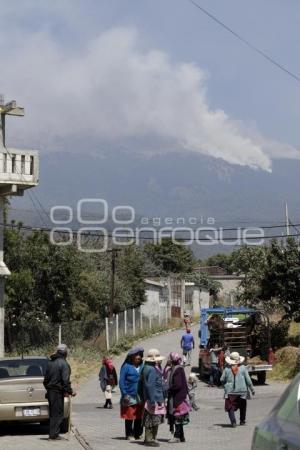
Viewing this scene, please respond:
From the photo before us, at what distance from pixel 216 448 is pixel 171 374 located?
4.12 ft

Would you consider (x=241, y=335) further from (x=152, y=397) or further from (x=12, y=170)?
(x=152, y=397)

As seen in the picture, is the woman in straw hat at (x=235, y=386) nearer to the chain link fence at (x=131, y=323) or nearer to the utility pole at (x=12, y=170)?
the utility pole at (x=12, y=170)

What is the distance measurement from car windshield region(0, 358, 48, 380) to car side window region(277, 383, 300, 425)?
9.20 m

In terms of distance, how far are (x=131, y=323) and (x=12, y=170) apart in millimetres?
15417

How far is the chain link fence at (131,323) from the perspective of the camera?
36.7 meters

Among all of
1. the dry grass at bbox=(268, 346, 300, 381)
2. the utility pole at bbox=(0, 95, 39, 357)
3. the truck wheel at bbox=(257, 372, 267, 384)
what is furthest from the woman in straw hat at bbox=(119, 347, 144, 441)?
the utility pole at bbox=(0, 95, 39, 357)

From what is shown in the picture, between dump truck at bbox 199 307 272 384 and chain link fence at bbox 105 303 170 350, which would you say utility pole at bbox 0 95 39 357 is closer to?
dump truck at bbox 199 307 272 384

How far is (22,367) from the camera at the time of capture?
13742mm

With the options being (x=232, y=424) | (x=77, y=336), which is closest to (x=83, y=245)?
(x=77, y=336)

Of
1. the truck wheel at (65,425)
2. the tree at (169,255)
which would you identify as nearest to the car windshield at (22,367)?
the truck wheel at (65,425)

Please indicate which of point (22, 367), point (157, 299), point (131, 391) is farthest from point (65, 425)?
point (157, 299)

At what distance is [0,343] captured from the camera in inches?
1099

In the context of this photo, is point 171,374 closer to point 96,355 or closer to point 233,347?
point 233,347

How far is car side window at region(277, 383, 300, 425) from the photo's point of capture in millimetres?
4504
